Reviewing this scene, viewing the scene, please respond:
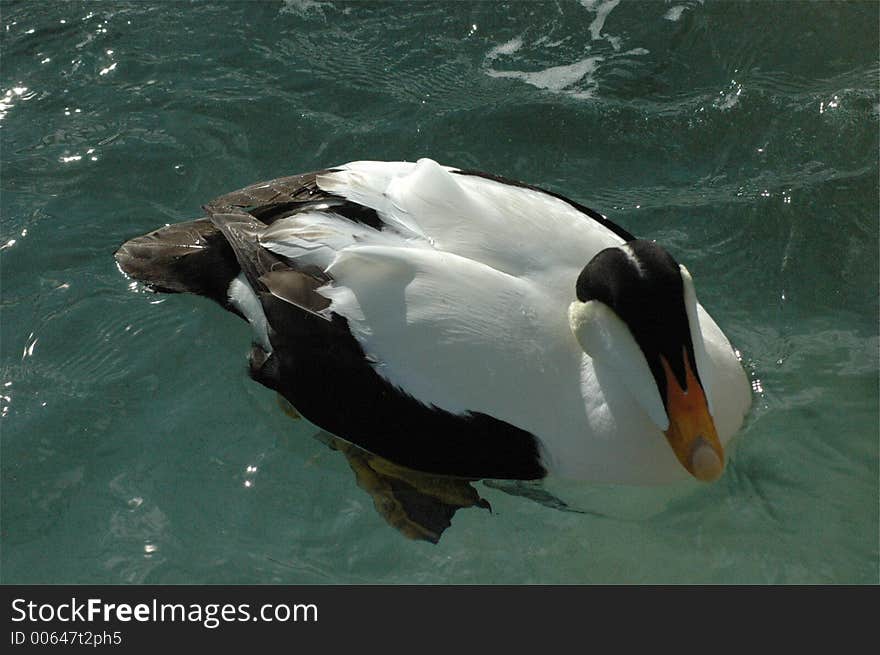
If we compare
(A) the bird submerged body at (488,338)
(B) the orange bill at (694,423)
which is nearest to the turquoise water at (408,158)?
Result: (A) the bird submerged body at (488,338)

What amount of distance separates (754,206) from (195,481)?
268cm

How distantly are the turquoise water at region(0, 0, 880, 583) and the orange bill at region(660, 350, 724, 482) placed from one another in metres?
0.40

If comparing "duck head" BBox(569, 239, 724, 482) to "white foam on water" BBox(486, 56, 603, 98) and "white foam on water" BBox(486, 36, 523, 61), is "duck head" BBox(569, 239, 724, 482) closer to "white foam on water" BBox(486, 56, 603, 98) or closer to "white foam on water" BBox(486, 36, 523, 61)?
"white foam on water" BBox(486, 56, 603, 98)

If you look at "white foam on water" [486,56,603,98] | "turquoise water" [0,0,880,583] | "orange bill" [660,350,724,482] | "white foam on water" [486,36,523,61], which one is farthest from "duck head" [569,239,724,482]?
"white foam on water" [486,36,523,61]

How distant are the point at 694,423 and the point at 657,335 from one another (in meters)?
0.30

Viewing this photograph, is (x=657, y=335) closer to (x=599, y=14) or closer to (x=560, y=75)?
(x=560, y=75)

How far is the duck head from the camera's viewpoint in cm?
330

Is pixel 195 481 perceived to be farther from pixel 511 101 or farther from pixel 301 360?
pixel 511 101

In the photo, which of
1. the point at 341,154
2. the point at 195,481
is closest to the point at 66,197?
the point at 341,154

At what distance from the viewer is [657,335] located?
3.33 m

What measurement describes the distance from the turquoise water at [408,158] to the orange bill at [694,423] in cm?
40

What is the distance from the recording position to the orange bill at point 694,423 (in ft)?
11.0

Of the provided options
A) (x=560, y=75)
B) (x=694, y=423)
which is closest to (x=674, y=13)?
(x=560, y=75)
